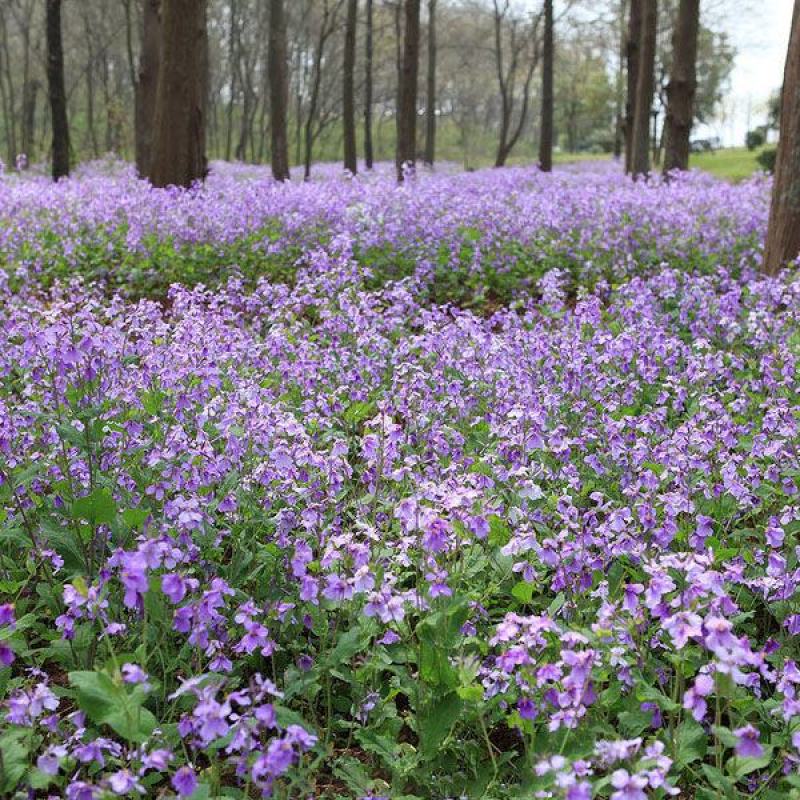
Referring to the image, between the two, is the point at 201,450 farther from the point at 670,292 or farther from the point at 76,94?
the point at 76,94

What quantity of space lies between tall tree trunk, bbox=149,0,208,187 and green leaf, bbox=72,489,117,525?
10.2 metres

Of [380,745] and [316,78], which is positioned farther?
[316,78]

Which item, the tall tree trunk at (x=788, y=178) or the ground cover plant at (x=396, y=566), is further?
the tall tree trunk at (x=788, y=178)

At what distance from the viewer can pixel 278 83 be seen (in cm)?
1786

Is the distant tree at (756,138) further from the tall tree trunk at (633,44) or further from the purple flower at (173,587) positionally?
the purple flower at (173,587)

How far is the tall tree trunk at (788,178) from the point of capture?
764 centimetres

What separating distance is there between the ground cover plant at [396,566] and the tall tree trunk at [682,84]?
9.72 m

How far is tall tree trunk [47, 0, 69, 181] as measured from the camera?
16391 mm

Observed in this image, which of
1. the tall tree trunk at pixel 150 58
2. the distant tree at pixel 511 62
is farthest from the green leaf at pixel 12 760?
the distant tree at pixel 511 62

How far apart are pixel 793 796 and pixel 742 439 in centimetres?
229

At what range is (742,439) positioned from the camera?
430 centimetres

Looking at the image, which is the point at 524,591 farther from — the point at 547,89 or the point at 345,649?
the point at 547,89

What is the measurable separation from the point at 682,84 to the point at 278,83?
7.91 metres

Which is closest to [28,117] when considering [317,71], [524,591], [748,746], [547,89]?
[317,71]
